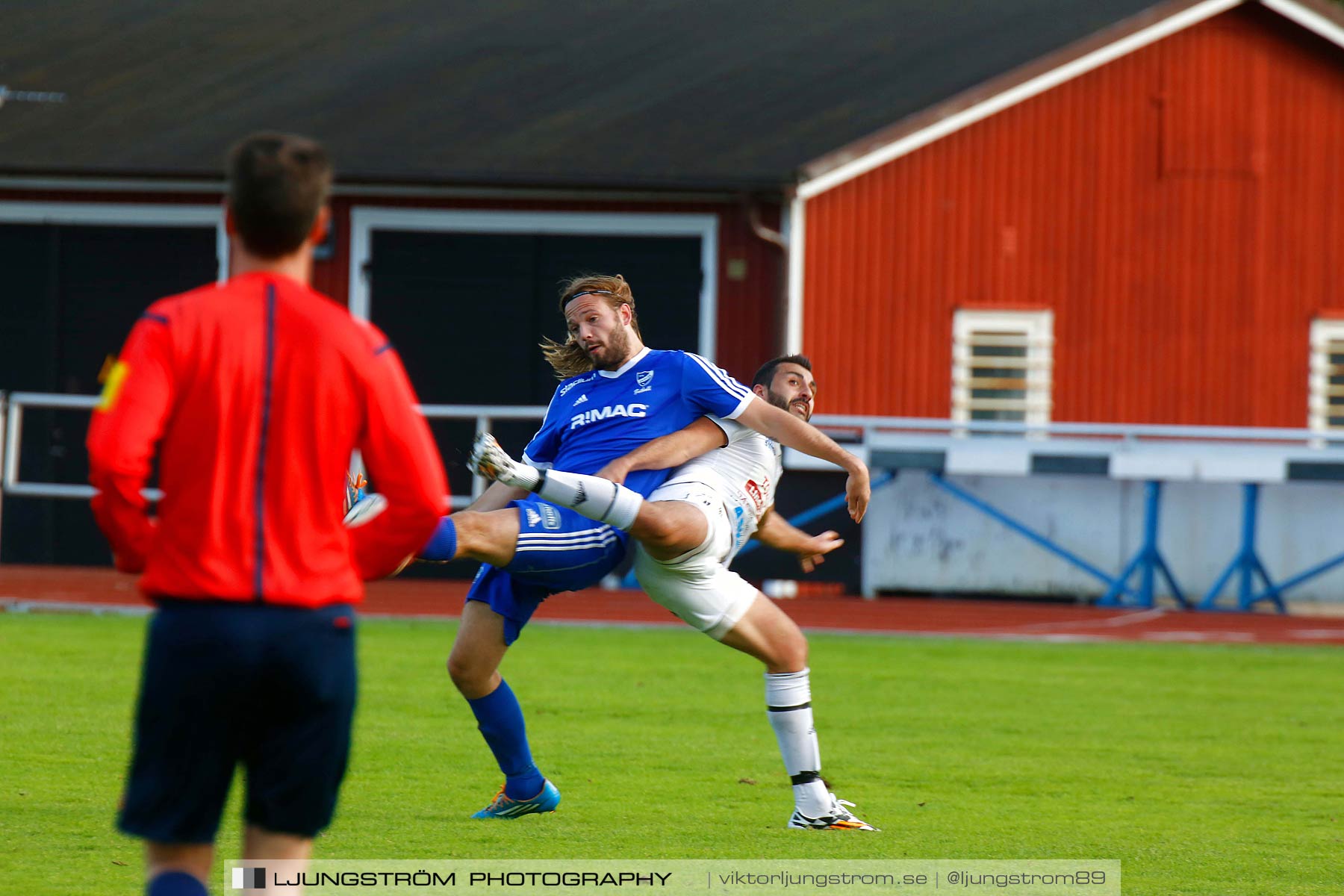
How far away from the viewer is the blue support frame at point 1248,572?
16969 millimetres

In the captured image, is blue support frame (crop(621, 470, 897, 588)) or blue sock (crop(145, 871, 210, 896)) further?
blue support frame (crop(621, 470, 897, 588))

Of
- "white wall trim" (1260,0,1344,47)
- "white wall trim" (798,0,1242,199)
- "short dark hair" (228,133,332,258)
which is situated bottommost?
"short dark hair" (228,133,332,258)

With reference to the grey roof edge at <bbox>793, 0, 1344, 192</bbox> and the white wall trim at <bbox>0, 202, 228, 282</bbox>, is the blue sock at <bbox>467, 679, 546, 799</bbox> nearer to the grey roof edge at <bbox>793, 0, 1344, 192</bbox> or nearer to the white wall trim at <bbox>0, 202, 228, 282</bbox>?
the grey roof edge at <bbox>793, 0, 1344, 192</bbox>

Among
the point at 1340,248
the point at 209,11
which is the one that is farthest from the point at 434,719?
the point at 209,11

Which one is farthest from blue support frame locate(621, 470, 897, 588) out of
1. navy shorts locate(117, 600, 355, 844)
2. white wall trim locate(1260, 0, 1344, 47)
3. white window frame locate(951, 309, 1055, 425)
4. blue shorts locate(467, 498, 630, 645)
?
navy shorts locate(117, 600, 355, 844)

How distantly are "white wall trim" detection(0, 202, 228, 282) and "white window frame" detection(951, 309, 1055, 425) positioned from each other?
825cm

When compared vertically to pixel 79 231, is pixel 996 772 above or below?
below

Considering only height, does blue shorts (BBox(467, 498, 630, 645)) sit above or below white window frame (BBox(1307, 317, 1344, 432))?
below

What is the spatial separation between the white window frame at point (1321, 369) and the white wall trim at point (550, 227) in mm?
6874

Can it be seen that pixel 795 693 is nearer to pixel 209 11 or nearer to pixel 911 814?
pixel 911 814

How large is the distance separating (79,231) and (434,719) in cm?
1286

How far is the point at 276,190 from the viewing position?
11.0 ft

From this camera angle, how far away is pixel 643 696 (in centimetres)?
1026

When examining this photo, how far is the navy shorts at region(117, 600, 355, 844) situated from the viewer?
334 centimetres
